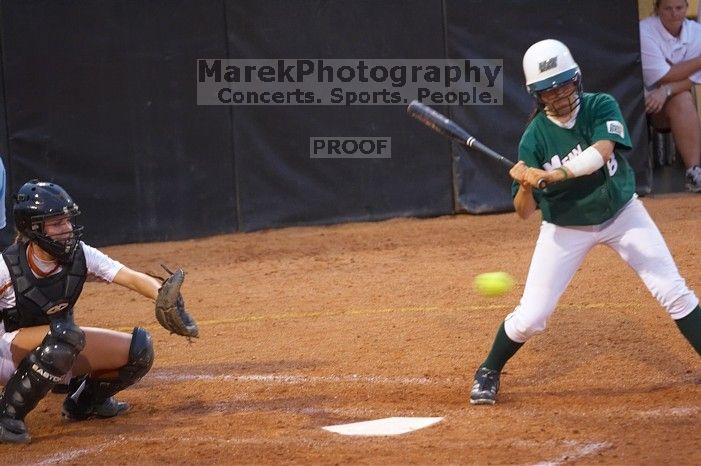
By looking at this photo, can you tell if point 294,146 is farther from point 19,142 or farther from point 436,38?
point 19,142

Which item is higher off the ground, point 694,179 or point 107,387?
point 694,179

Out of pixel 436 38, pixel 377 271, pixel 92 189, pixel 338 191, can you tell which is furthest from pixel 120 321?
pixel 436 38

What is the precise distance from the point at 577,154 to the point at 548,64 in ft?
1.66

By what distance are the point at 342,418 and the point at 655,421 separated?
5.20ft

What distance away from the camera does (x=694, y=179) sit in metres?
12.2

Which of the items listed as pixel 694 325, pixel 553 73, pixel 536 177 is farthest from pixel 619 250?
pixel 553 73

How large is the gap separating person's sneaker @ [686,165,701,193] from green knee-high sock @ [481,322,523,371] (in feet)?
23.0

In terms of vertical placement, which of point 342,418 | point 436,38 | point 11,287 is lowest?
point 342,418

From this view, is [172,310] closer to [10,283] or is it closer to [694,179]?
[10,283]

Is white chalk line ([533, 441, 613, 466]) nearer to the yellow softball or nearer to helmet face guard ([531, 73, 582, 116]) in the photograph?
helmet face guard ([531, 73, 582, 116])

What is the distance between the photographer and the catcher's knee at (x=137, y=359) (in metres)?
5.91

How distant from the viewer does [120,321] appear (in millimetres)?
8672

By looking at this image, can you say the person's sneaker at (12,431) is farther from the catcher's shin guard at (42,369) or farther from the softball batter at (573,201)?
the softball batter at (573,201)

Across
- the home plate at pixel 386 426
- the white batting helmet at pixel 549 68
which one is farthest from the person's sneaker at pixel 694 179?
the home plate at pixel 386 426
